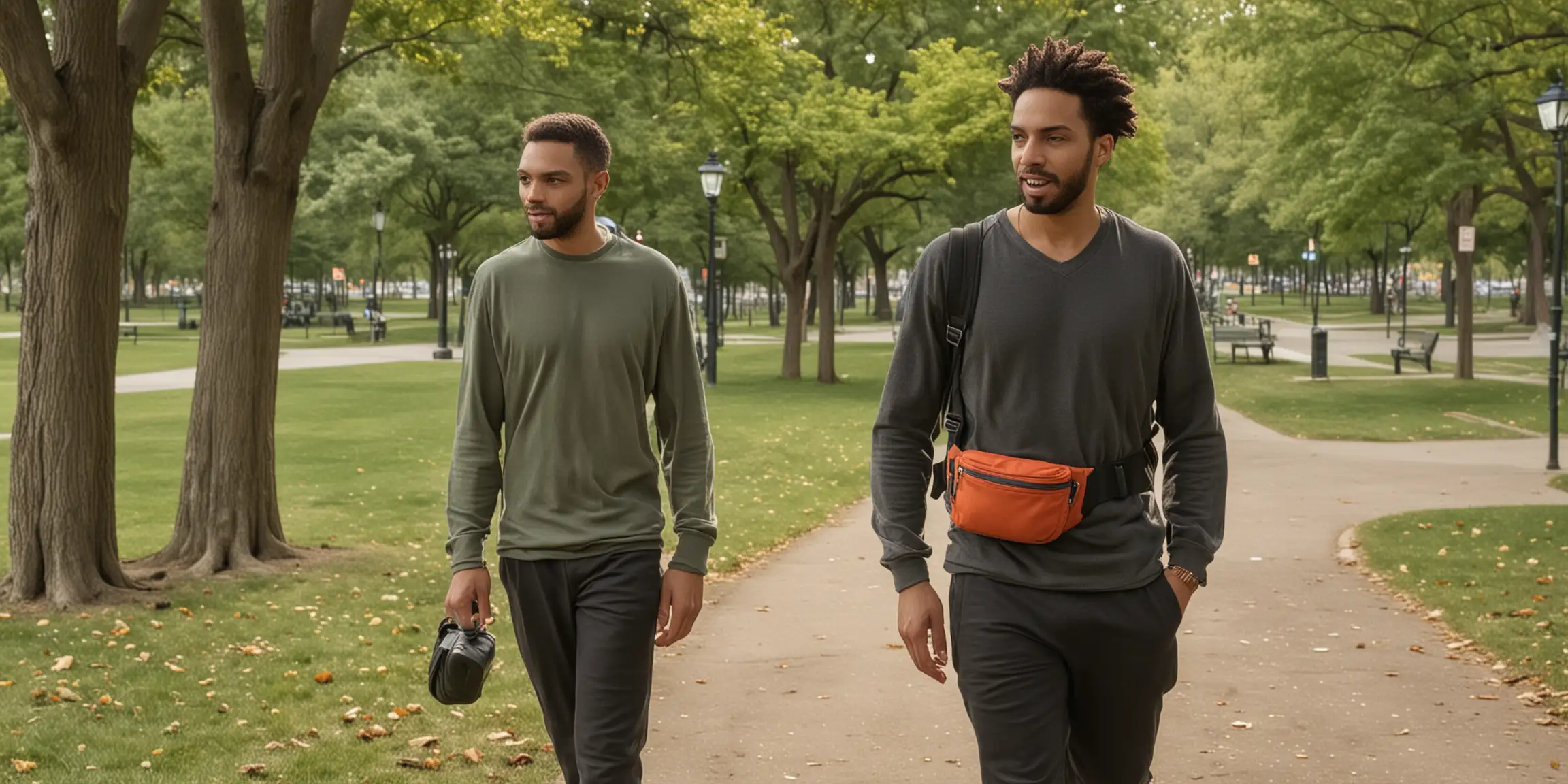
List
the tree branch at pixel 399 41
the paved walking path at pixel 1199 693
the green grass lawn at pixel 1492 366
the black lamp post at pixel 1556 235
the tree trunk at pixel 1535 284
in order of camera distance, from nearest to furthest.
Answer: the paved walking path at pixel 1199 693, the tree branch at pixel 399 41, the black lamp post at pixel 1556 235, the green grass lawn at pixel 1492 366, the tree trunk at pixel 1535 284

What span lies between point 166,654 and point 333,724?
1.66 meters

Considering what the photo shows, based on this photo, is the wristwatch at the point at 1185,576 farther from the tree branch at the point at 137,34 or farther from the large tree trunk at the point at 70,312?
the tree branch at the point at 137,34

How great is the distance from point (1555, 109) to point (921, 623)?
55.3 feet

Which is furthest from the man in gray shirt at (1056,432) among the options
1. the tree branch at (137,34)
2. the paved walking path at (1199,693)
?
the tree branch at (137,34)

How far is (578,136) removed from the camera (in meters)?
3.82

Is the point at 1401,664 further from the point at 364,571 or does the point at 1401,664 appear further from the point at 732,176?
the point at 732,176

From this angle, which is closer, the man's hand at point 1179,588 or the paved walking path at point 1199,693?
the man's hand at point 1179,588

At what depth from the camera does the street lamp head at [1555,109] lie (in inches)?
696

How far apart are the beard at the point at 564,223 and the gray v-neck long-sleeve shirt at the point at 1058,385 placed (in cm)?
89

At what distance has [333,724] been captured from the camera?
21.5 feet

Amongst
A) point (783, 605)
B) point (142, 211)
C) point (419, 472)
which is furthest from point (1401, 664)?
point (142, 211)

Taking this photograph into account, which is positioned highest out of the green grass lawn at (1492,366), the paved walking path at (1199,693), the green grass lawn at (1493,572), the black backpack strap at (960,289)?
the black backpack strap at (960,289)

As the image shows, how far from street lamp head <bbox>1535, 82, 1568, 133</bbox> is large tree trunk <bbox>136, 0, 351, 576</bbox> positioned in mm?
13186

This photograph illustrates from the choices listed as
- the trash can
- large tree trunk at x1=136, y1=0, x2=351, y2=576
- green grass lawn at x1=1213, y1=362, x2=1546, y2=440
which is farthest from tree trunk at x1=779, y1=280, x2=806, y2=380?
large tree trunk at x1=136, y1=0, x2=351, y2=576
